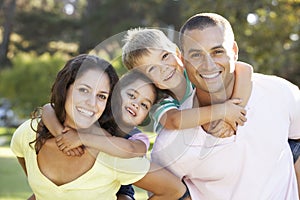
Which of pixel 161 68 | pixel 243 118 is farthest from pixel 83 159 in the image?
pixel 243 118

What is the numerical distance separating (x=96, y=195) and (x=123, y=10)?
27531mm

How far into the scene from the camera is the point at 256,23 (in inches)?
455

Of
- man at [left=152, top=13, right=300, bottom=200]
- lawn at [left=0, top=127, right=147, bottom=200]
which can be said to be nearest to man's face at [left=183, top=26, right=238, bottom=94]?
man at [left=152, top=13, right=300, bottom=200]

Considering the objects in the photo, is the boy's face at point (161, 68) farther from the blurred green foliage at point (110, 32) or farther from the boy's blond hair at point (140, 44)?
the blurred green foliage at point (110, 32)

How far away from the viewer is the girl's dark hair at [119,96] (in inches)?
113

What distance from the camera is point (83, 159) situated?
110 inches

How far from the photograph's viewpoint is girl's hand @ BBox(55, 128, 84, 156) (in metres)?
2.77

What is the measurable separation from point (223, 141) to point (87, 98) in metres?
0.66

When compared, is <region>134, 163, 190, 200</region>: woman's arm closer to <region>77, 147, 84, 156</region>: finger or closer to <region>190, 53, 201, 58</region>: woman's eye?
<region>77, 147, 84, 156</region>: finger

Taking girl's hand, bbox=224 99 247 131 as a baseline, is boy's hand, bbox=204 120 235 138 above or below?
below

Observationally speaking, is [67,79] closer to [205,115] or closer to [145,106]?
[145,106]

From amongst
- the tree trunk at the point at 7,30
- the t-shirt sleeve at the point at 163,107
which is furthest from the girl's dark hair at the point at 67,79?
the tree trunk at the point at 7,30

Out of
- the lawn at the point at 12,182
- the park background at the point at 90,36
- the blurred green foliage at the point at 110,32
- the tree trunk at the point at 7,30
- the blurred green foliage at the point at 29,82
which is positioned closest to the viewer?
the lawn at the point at 12,182

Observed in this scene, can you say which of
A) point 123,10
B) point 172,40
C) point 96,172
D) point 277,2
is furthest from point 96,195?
point 123,10
